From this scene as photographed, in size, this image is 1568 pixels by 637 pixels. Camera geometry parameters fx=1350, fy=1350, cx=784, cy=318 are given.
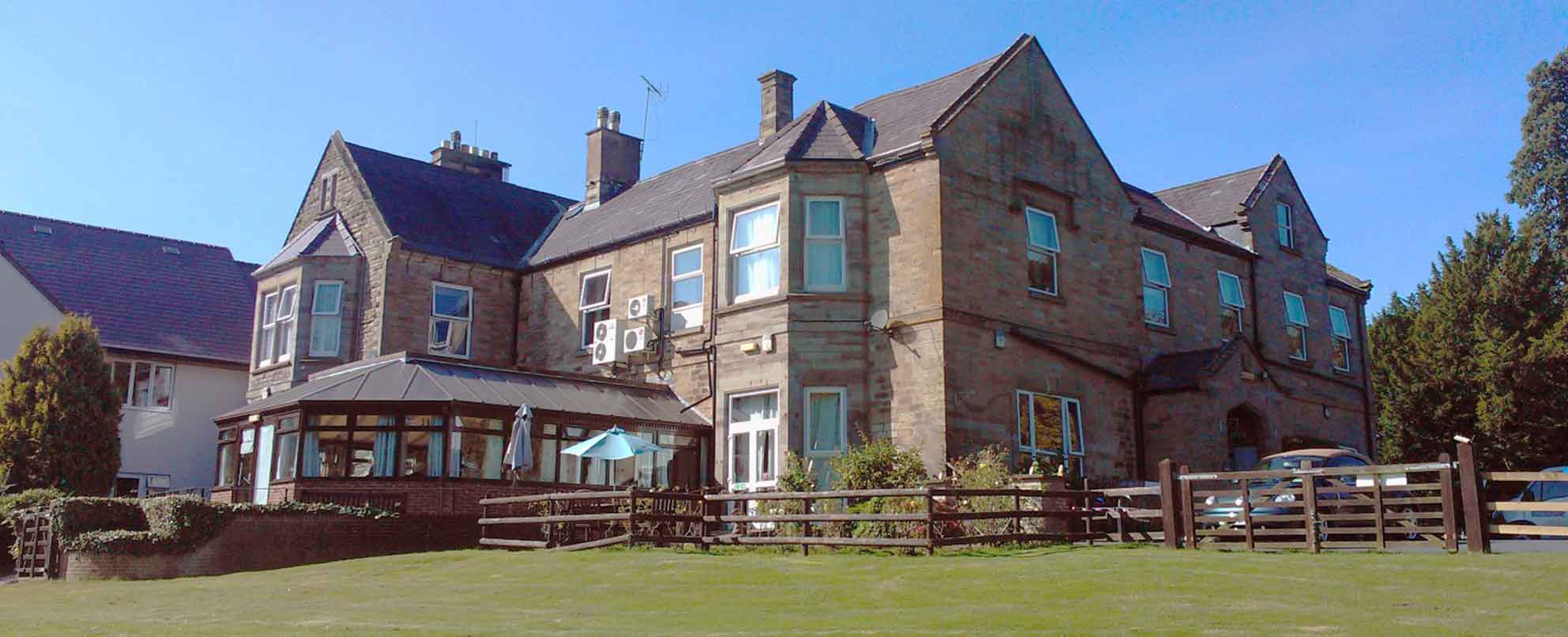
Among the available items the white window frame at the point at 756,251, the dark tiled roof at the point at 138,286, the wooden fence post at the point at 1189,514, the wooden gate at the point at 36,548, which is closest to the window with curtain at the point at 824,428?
the white window frame at the point at 756,251

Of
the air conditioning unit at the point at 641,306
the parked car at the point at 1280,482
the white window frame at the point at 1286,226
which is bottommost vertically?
the parked car at the point at 1280,482

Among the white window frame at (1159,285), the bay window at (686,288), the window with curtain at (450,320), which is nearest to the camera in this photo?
the bay window at (686,288)

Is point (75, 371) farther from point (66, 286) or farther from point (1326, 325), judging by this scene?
point (1326, 325)

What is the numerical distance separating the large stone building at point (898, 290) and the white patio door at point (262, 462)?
710 millimetres

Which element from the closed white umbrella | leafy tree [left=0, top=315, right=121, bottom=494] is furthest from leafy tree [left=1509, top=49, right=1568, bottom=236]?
leafy tree [left=0, top=315, right=121, bottom=494]

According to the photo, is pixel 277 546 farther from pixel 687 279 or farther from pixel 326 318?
pixel 326 318

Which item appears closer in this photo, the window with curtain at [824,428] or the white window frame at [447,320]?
the window with curtain at [824,428]

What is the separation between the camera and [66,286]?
121 feet

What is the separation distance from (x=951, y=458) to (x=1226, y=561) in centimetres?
743

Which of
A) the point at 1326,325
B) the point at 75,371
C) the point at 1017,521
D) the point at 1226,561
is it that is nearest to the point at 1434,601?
the point at 1226,561

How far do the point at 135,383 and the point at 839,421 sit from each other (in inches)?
834

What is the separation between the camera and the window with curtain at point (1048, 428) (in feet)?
82.1

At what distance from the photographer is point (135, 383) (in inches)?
1401

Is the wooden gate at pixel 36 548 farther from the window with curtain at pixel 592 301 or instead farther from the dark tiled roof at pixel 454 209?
the window with curtain at pixel 592 301
